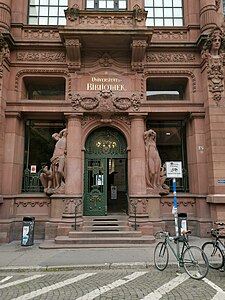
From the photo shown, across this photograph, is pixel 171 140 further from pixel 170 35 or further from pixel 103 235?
pixel 103 235

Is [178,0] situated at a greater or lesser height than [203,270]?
greater

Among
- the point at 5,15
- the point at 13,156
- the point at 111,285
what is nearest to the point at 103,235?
the point at 111,285

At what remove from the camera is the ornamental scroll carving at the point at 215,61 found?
427 inches

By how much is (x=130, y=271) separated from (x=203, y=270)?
1.96 m

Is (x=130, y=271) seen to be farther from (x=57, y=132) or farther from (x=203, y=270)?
(x=57, y=132)

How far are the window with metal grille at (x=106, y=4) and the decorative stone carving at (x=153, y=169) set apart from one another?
6893mm

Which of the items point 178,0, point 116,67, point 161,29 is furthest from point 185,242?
point 178,0

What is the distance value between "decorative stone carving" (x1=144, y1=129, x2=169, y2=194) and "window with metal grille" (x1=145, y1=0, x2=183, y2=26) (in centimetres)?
626


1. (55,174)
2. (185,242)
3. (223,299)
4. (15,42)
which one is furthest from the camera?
(15,42)

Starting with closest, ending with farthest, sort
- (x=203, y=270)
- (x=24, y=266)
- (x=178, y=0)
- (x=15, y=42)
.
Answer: (x=203, y=270), (x=24, y=266), (x=15, y=42), (x=178, y=0)

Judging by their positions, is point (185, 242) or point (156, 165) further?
point (156, 165)

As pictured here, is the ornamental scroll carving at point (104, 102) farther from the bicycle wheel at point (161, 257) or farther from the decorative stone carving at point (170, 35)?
the bicycle wheel at point (161, 257)

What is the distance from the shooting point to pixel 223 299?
16.1ft

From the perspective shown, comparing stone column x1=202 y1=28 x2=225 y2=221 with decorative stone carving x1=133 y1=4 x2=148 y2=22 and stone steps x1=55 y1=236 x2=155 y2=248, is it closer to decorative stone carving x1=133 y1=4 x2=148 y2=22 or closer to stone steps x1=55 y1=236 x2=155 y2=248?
decorative stone carving x1=133 y1=4 x2=148 y2=22
